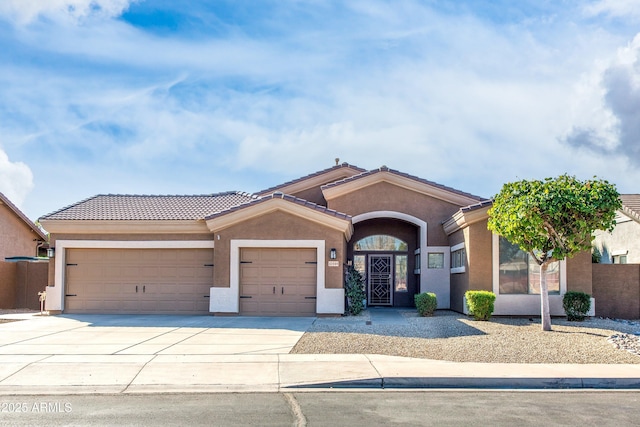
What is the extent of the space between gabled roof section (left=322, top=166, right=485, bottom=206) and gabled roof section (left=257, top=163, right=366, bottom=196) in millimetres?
2452

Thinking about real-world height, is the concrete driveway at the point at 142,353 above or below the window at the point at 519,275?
below

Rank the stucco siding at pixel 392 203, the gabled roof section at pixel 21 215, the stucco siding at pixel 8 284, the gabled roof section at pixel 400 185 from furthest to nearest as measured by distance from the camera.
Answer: the gabled roof section at pixel 21 215 < the stucco siding at pixel 8 284 < the stucco siding at pixel 392 203 < the gabled roof section at pixel 400 185

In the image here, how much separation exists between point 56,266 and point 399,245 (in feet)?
41.1

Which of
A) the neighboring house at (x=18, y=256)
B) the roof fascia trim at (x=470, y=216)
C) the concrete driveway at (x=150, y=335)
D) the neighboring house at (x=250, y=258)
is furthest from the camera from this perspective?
the neighboring house at (x=18, y=256)

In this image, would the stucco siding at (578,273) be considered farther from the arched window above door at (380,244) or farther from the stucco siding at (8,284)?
the stucco siding at (8,284)

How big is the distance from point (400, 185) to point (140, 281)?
9.84m

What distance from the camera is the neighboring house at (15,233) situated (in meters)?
28.5

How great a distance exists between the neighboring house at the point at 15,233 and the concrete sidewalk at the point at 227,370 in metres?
16.4

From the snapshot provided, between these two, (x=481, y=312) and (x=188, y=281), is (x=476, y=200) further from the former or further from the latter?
(x=188, y=281)

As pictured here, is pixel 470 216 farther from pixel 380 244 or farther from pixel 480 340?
pixel 380 244

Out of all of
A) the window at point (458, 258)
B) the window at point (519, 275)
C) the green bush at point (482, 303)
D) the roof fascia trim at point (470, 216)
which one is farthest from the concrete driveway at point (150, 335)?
the window at point (519, 275)

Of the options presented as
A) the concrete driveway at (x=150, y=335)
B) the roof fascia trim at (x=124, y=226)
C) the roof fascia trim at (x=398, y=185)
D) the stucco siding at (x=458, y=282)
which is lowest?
the concrete driveway at (x=150, y=335)

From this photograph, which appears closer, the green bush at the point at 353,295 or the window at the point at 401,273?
the green bush at the point at 353,295

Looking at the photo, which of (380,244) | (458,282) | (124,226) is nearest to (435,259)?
(458,282)
